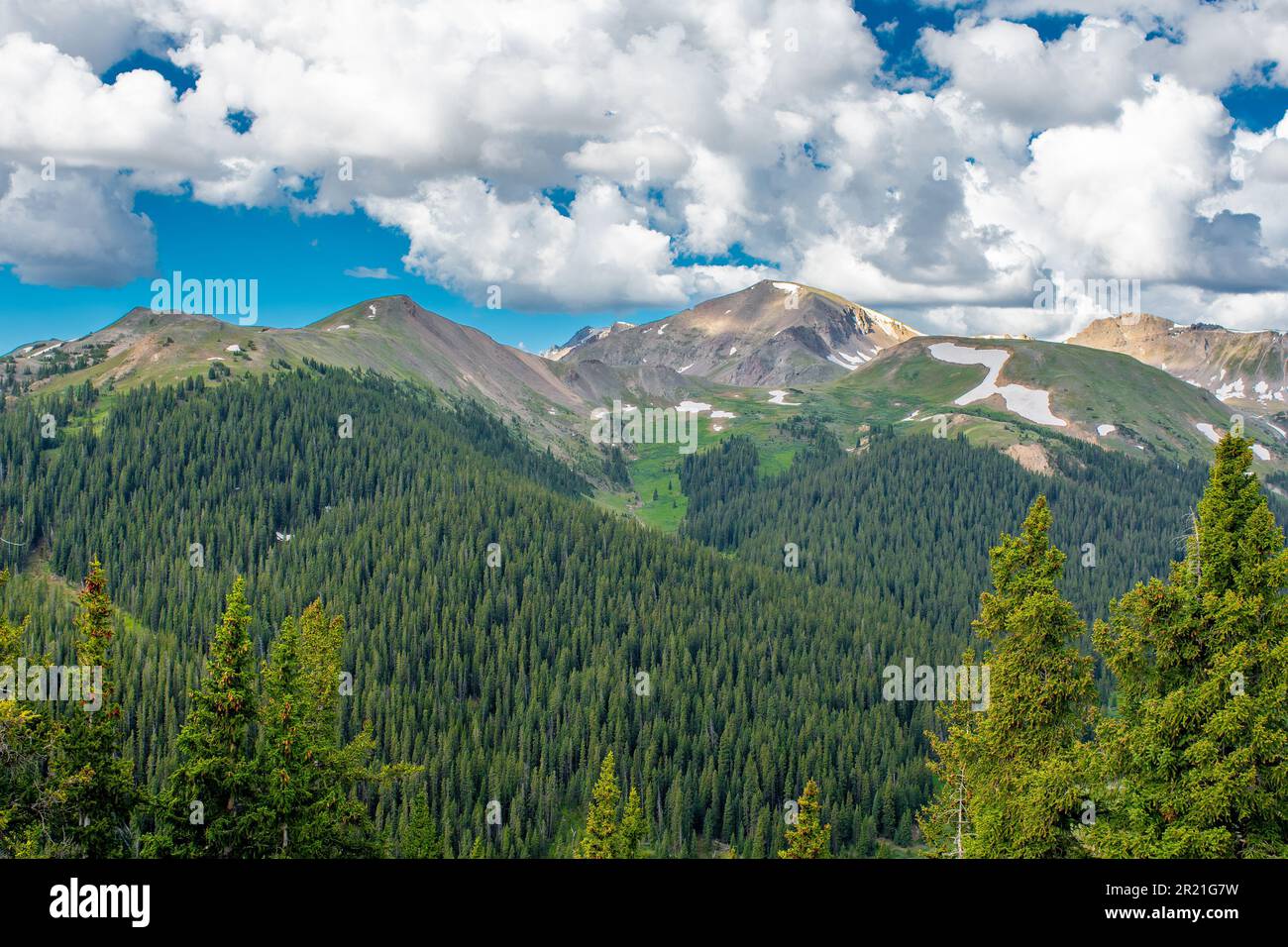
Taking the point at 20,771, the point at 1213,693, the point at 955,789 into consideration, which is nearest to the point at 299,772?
the point at 20,771

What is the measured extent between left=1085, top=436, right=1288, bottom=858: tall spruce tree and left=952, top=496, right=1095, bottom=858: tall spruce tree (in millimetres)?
2888

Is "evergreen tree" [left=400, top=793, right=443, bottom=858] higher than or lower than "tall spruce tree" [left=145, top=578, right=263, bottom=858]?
lower

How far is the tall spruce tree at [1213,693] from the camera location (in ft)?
85.4

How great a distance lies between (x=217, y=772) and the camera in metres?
38.6

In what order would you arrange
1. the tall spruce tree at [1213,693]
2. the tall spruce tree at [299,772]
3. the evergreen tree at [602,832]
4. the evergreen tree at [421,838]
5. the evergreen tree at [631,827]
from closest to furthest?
the tall spruce tree at [1213,693]
the tall spruce tree at [299,772]
the evergreen tree at [602,832]
the evergreen tree at [631,827]
the evergreen tree at [421,838]

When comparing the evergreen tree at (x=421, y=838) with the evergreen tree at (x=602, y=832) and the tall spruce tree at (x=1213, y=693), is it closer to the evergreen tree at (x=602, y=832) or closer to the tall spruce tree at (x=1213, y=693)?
the evergreen tree at (x=602, y=832)

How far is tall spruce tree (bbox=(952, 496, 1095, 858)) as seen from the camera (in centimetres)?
3216

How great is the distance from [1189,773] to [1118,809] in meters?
3.39

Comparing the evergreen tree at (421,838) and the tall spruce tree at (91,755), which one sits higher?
the tall spruce tree at (91,755)

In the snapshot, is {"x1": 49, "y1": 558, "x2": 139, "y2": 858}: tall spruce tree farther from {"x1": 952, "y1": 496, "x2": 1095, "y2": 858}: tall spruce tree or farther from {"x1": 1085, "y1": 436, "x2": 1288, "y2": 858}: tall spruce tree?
{"x1": 1085, "y1": 436, "x2": 1288, "y2": 858}: tall spruce tree

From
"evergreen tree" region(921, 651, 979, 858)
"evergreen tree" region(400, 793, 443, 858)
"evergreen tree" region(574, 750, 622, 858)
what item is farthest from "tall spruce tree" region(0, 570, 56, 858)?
"evergreen tree" region(921, 651, 979, 858)

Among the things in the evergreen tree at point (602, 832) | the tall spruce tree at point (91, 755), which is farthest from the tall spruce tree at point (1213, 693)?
the tall spruce tree at point (91, 755)

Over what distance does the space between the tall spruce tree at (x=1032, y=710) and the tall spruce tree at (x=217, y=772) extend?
106 ft
